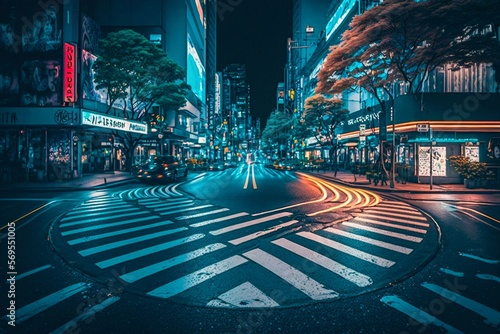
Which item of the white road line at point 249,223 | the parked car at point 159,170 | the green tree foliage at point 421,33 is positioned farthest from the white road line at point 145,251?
the green tree foliage at point 421,33

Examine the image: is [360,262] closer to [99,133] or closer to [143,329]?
[143,329]

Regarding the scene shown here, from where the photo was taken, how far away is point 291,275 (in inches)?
200

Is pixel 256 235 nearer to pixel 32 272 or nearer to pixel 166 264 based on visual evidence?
pixel 166 264

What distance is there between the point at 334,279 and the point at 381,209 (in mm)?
A: 7850

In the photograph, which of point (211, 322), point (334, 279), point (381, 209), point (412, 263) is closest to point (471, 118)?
point (381, 209)

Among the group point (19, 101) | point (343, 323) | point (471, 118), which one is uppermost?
point (19, 101)

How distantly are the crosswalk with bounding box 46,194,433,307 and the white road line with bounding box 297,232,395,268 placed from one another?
2 centimetres

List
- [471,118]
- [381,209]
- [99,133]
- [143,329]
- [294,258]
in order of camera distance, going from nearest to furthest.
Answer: [143,329] < [294,258] < [381,209] < [471,118] < [99,133]

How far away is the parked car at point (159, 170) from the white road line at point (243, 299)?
19.5 meters

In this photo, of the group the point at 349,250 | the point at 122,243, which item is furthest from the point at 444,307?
the point at 122,243

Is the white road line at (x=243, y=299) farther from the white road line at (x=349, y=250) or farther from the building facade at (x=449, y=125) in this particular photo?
the building facade at (x=449, y=125)

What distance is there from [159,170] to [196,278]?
1906 centimetres

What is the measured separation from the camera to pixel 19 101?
2597 centimetres

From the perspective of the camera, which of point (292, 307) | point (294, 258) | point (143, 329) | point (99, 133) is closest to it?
point (143, 329)
